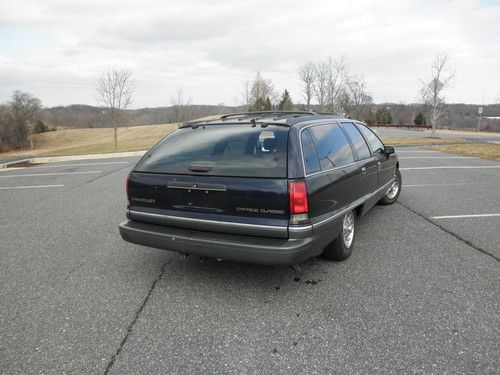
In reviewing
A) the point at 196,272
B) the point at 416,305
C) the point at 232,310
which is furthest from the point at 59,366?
the point at 416,305

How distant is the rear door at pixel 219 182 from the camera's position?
3020 mm

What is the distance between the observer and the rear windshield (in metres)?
3.13

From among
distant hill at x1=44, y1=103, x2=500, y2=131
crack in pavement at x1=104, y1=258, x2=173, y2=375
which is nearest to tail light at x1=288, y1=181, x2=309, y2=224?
crack in pavement at x1=104, y1=258, x2=173, y2=375

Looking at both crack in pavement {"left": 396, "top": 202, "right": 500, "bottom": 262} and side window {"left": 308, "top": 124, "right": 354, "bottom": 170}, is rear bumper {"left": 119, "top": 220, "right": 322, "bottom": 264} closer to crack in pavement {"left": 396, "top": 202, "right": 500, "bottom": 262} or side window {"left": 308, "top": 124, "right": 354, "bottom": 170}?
side window {"left": 308, "top": 124, "right": 354, "bottom": 170}

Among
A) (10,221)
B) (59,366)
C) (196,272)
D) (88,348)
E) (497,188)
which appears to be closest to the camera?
(59,366)

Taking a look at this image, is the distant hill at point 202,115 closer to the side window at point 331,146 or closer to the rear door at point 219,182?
the side window at point 331,146

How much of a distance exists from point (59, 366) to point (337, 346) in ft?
6.07

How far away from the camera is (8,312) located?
3021 millimetres

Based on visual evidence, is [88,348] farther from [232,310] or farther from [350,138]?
[350,138]

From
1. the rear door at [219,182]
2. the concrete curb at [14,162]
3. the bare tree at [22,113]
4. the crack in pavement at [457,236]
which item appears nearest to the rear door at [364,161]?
the crack in pavement at [457,236]

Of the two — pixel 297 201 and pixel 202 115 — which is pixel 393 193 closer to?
pixel 297 201

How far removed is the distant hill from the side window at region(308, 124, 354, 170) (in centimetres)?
→ 7023

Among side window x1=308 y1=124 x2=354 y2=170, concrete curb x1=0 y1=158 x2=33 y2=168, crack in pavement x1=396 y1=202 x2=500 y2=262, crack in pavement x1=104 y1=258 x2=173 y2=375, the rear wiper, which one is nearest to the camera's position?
crack in pavement x1=104 y1=258 x2=173 y2=375

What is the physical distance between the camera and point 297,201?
2975mm
